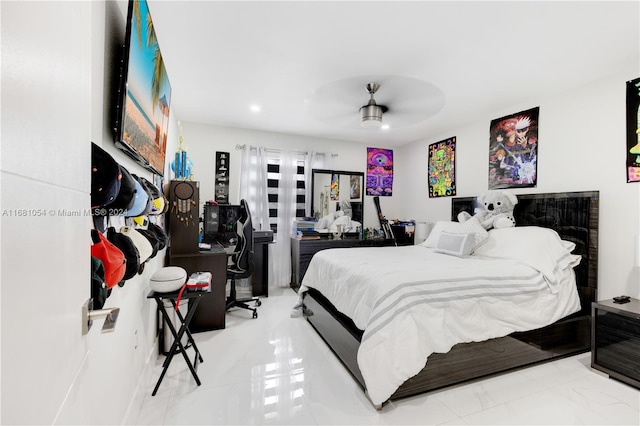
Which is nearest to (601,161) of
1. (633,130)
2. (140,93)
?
(633,130)

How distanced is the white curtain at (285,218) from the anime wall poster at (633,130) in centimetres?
367

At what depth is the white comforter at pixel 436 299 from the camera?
1.69 meters

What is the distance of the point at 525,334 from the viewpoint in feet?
6.97

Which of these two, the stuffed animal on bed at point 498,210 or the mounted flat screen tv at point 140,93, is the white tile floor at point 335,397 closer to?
the stuffed animal on bed at point 498,210

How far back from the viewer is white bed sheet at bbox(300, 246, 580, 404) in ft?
5.54

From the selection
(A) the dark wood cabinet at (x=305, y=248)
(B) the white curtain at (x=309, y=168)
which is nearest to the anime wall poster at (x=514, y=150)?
(A) the dark wood cabinet at (x=305, y=248)

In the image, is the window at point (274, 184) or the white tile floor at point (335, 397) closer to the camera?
the white tile floor at point (335, 397)

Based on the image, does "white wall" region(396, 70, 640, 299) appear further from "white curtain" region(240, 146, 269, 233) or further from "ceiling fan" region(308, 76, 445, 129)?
"white curtain" region(240, 146, 269, 233)

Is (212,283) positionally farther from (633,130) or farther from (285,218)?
(633,130)

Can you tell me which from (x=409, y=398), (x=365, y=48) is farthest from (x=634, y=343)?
(x=365, y=48)

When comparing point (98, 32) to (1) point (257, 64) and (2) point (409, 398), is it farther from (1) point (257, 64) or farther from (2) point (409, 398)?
(2) point (409, 398)

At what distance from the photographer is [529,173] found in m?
3.10

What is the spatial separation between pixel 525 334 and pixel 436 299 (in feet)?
2.97

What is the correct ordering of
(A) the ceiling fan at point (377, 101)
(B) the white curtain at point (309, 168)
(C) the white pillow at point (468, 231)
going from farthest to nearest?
(B) the white curtain at point (309, 168)
(C) the white pillow at point (468, 231)
(A) the ceiling fan at point (377, 101)
